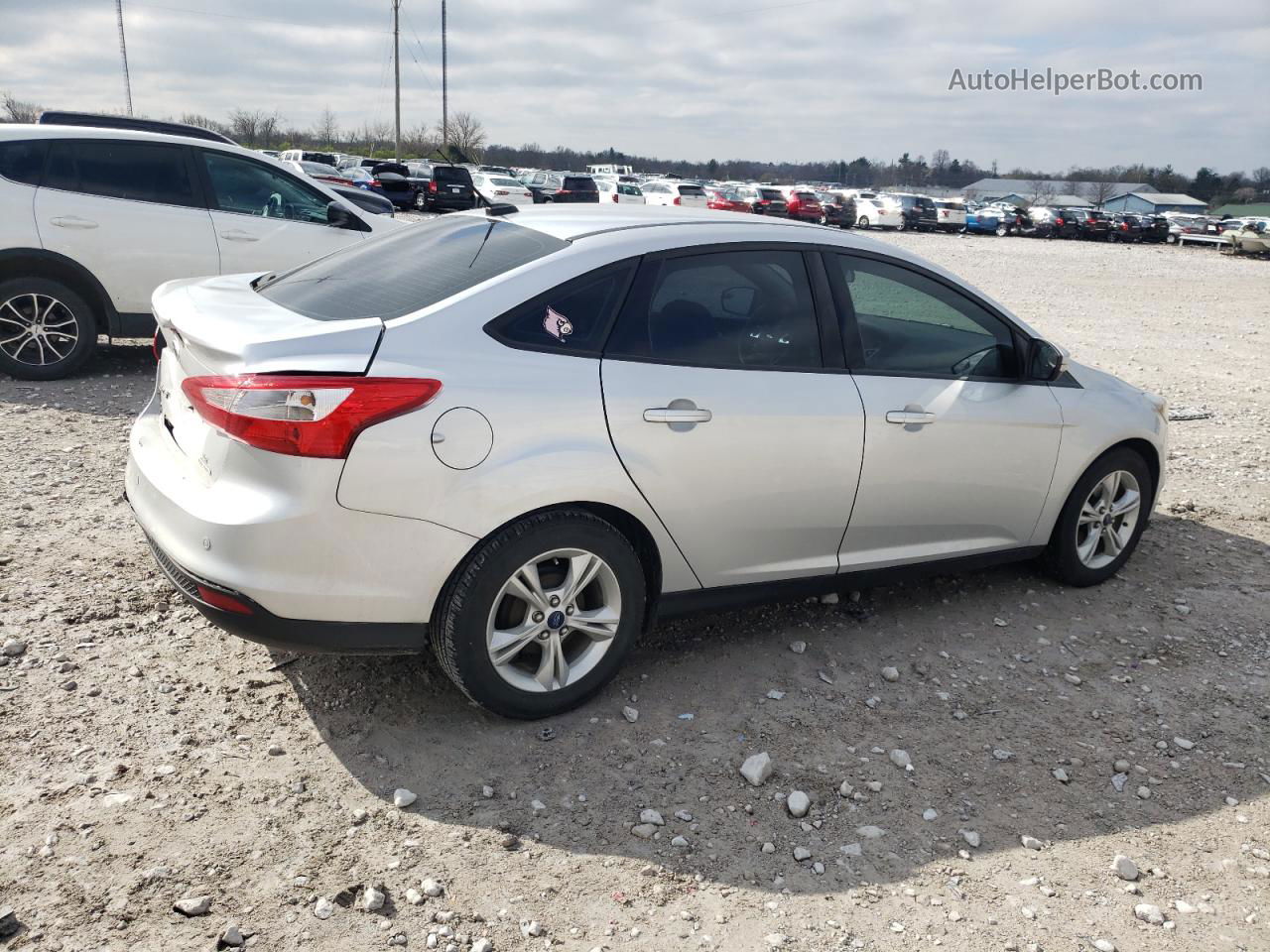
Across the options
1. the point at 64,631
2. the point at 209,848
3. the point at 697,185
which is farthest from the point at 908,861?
the point at 697,185

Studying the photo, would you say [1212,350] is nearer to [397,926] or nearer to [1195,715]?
[1195,715]

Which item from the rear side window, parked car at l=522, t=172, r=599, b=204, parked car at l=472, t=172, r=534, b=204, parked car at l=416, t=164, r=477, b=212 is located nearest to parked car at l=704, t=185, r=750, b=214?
parked car at l=522, t=172, r=599, b=204

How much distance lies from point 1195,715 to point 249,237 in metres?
7.24

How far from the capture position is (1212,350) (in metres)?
12.7

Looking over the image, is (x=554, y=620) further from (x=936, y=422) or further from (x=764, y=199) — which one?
(x=764, y=199)

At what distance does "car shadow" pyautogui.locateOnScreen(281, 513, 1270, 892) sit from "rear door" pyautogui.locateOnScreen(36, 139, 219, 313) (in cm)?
510

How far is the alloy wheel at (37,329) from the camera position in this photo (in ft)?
25.3

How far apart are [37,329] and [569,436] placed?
6129 mm

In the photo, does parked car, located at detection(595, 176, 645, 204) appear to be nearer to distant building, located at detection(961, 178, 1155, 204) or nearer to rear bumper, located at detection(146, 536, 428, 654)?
rear bumper, located at detection(146, 536, 428, 654)

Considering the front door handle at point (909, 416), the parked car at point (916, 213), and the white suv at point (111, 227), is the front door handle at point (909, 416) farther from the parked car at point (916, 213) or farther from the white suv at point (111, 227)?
the parked car at point (916, 213)

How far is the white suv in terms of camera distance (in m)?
7.61

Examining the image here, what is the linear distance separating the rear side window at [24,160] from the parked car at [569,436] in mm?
4379

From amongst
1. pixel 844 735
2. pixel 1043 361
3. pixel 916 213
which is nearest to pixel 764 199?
pixel 916 213

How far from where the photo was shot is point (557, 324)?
11.5 feet
